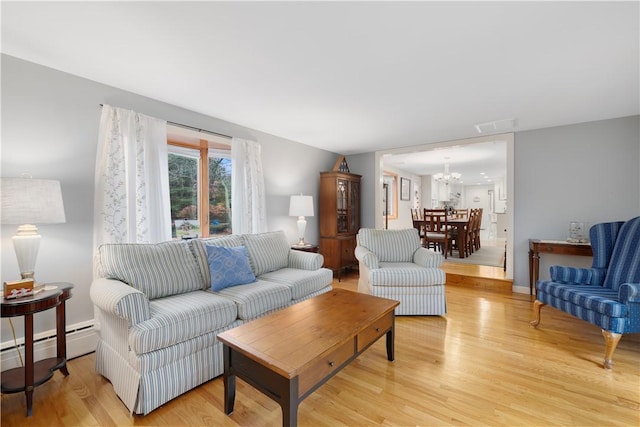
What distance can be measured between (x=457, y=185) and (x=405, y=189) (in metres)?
4.48

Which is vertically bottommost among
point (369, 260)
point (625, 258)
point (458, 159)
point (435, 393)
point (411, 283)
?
point (435, 393)

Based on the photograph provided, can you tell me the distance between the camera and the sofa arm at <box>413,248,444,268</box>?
3076mm

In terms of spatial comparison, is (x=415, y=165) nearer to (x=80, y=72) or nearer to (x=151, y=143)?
(x=151, y=143)

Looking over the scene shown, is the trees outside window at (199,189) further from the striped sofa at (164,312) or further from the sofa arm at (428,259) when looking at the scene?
the sofa arm at (428,259)

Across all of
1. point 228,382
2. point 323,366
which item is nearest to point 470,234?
point 323,366

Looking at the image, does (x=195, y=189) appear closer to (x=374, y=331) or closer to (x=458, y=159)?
(x=374, y=331)

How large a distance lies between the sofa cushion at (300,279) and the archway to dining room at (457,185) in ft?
7.96

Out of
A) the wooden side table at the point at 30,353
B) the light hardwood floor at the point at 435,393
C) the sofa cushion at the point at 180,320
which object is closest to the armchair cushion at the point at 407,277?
the light hardwood floor at the point at 435,393

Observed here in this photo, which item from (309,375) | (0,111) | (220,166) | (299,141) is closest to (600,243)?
(309,375)

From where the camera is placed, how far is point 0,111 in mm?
1925

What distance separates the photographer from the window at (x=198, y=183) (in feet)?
10.1

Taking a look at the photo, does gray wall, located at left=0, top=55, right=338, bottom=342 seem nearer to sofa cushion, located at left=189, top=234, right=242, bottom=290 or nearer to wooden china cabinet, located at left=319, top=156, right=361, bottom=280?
sofa cushion, located at left=189, top=234, right=242, bottom=290

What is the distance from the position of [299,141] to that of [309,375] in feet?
11.7

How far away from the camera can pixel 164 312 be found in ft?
5.87
